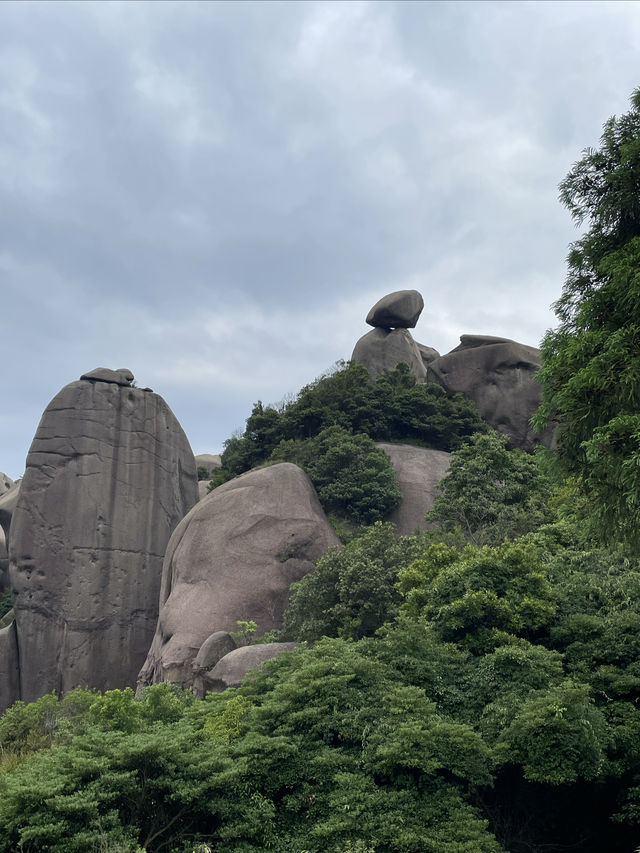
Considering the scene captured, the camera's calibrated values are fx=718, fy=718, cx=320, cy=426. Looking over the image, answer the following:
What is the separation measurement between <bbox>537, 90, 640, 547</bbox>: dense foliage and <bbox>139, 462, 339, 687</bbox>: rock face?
13.3m

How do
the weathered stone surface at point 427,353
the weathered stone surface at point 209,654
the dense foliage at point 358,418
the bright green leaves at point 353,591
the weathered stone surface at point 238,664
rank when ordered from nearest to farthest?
the weathered stone surface at point 238,664 → the bright green leaves at point 353,591 → the weathered stone surface at point 209,654 → the dense foliage at point 358,418 → the weathered stone surface at point 427,353

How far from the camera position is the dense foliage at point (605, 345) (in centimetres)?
994

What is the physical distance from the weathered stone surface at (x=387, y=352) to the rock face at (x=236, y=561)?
15.8m

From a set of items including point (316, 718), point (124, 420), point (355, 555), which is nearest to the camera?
point (316, 718)

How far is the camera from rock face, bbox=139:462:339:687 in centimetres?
2217

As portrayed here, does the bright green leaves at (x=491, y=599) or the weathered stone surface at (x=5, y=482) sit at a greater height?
the weathered stone surface at (x=5, y=482)

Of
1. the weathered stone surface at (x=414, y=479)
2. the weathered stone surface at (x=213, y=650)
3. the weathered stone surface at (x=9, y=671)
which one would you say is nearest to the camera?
the weathered stone surface at (x=213, y=650)

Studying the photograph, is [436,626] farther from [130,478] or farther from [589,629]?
[130,478]

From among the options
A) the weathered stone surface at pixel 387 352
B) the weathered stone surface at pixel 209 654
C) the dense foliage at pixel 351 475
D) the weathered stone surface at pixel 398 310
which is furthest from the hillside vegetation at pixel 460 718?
the weathered stone surface at pixel 398 310

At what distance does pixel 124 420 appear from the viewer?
30.9 meters

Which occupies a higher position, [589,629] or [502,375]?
[502,375]

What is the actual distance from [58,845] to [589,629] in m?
9.05

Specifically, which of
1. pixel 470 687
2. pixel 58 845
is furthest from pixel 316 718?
pixel 58 845

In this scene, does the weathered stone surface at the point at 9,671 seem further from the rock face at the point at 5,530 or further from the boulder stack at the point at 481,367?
the boulder stack at the point at 481,367
